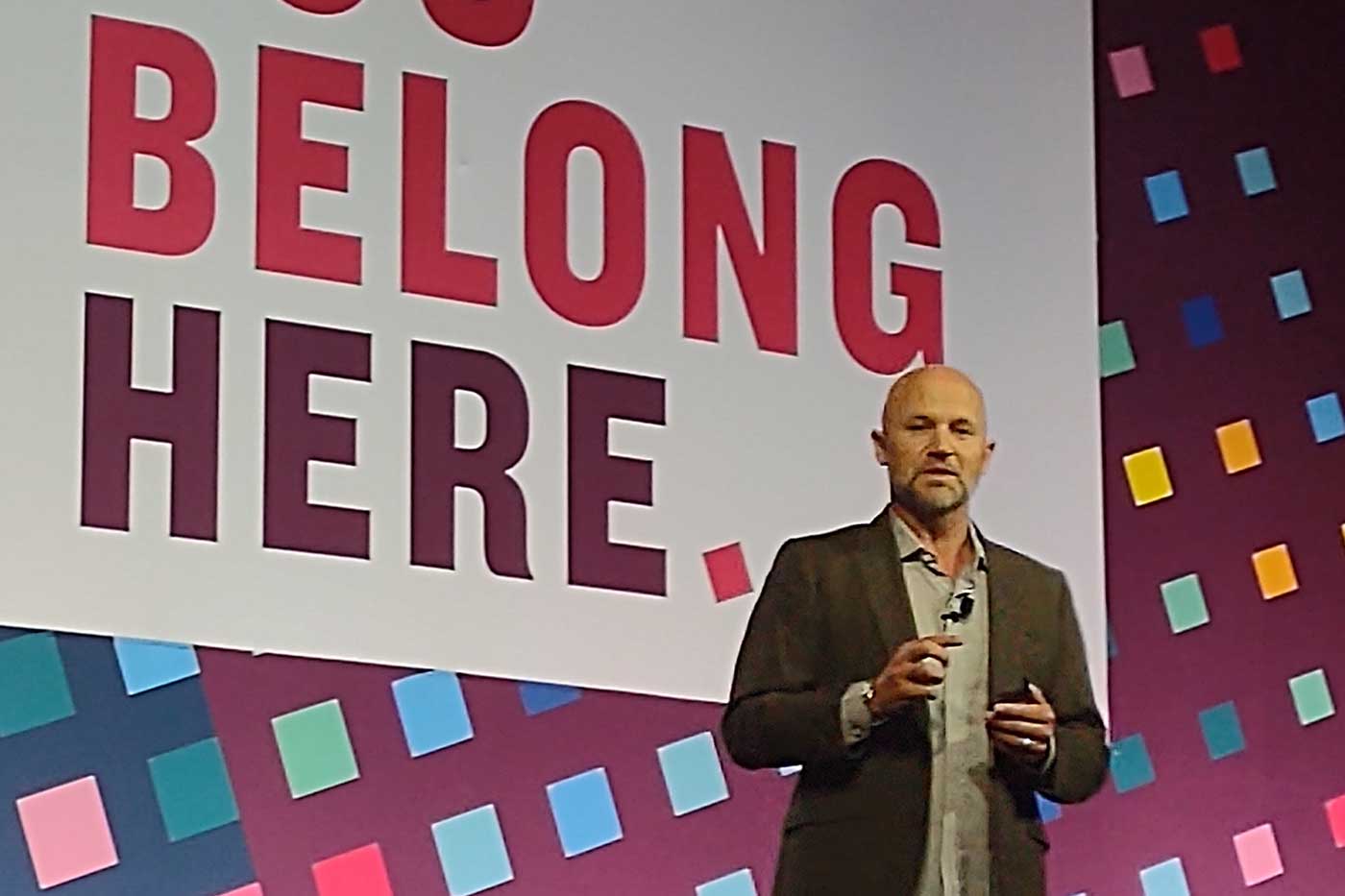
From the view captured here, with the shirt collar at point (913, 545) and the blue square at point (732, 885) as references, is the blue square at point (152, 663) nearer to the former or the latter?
the blue square at point (732, 885)

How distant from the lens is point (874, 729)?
6.18ft

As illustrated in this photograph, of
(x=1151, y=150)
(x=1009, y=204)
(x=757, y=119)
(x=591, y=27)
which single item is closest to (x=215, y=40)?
(x=591, y=27)

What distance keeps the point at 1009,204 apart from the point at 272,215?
86cm

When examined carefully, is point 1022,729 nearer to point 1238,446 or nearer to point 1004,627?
point 1004,627

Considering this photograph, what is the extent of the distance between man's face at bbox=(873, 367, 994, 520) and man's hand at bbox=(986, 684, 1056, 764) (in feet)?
0.49

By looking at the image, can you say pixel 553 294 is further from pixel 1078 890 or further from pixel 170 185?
pixel 1078 890

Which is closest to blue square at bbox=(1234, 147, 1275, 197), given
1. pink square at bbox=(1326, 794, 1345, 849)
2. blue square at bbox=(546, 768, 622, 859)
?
pink square at bbox=(1326, 794, 1345, 849)

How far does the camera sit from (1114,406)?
3176 millimetres

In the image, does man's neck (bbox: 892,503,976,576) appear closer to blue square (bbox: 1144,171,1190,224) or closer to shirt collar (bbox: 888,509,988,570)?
shirt collar (bbox: 888,509,988,570)

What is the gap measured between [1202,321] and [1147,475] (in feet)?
0.69

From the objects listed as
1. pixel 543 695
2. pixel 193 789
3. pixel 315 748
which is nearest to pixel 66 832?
pixel 193 789

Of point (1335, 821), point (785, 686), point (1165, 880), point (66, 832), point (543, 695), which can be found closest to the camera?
point (785, 686)

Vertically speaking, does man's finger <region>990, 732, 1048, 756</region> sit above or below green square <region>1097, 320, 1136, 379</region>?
below

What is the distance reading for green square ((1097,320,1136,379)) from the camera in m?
3.18
